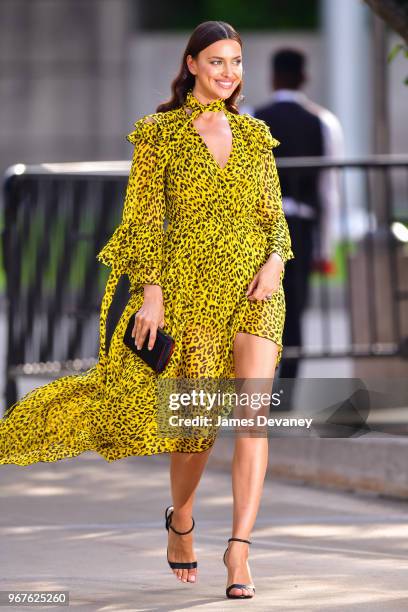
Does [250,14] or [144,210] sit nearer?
[144,210]

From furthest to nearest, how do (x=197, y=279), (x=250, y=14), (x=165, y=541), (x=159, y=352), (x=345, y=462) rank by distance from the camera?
(x=250, y=14) → (x=345, y=462) → (x=165, y=541) → (x=197, y=279) → (x=159, y=352)

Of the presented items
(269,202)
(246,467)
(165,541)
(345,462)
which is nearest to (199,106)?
(269,202)

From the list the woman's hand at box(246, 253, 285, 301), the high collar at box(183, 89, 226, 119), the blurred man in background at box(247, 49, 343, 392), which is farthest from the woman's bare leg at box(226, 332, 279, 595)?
the blurred man in background at box(247, 49, 343, 392)

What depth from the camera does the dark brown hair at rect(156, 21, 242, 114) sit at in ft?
17.2

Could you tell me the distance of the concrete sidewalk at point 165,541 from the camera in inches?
205

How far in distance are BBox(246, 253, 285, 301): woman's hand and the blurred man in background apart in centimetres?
415

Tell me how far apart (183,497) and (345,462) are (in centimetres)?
238

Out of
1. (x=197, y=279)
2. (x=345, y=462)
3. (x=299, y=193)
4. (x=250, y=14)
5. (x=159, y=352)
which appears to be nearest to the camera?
(x=159, y=352)

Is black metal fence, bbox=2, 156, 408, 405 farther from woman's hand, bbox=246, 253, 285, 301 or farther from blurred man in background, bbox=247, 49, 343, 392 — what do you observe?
woman's hand, bbox=246, 253, 285, 301

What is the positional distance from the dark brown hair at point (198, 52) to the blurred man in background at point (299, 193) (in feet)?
13.0

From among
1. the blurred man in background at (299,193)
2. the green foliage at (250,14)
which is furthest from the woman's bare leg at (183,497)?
the green foliage at (250,14)

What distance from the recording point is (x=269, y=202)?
533 centimetres

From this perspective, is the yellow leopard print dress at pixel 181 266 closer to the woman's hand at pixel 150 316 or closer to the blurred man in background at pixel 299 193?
the woman's hand at pixel 150 316

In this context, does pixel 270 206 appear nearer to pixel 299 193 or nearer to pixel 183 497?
pixel 183 497
